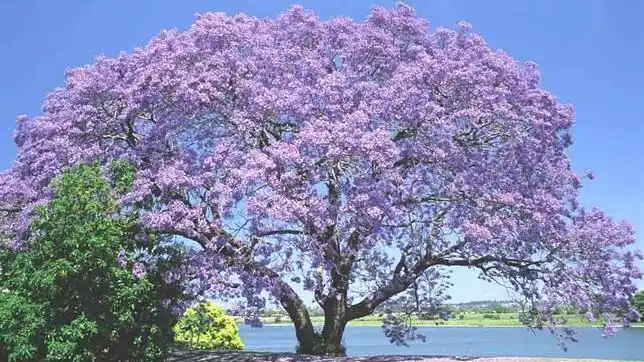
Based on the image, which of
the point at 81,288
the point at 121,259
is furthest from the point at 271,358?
the point at 81,288

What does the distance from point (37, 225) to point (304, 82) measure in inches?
262

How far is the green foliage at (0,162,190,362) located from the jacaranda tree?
1042 mm

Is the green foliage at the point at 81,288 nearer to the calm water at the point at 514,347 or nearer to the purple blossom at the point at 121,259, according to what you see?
the purple blossom at the point at 121,259

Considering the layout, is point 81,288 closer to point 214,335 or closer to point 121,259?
point 121,259

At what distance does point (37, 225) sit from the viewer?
15.2 meters

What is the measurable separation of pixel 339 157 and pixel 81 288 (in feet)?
19.4

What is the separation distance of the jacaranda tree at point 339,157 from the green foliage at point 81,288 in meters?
1.04

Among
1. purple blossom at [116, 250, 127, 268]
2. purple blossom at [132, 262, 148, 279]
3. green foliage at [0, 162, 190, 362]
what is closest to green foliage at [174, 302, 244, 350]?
green foliage at [0, 162, 190, 362]

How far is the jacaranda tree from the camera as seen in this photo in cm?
1580

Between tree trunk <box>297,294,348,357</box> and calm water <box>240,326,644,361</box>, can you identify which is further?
calm water <box>240,326,644,361</box>

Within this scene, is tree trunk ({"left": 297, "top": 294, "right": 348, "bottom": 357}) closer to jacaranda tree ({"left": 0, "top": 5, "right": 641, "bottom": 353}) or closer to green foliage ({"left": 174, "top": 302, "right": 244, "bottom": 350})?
jacaranda tree ({"left": 0, "top": 5, "right": 641, "bottom": 353})

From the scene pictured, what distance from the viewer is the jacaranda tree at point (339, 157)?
51.8 feet

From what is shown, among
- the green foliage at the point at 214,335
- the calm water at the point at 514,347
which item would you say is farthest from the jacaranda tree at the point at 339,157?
the green foliage at the point at 214,335

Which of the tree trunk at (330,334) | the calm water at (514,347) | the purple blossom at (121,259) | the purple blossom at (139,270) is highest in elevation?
the purple blossom at (121,259)
